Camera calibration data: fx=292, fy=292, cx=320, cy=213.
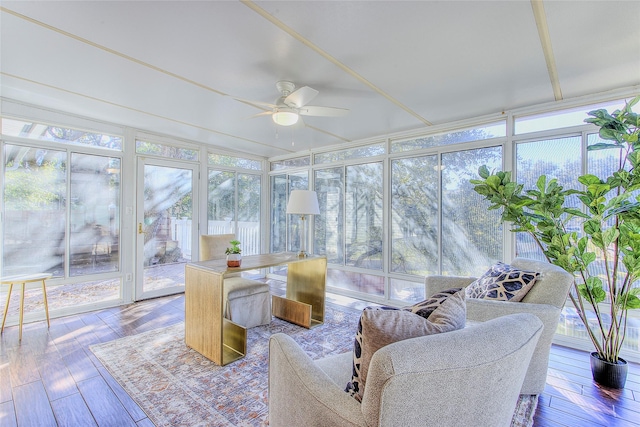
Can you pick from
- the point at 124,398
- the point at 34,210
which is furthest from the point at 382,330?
the point at 34,210

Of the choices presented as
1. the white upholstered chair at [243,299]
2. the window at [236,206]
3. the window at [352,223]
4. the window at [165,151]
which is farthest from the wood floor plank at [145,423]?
the window at [165,151]

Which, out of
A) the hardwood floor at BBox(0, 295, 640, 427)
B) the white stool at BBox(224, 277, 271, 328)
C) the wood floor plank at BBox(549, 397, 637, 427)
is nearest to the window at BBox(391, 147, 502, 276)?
the hardwood floor at BBox(0, 295, 640, 427)

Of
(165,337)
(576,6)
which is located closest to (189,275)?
(165,337)

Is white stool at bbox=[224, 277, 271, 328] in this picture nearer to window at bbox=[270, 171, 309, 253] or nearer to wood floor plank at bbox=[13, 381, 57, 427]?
wood floor plank at bbox=[13, 381, 57, 427]

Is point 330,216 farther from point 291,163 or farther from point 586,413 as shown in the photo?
point 586,413

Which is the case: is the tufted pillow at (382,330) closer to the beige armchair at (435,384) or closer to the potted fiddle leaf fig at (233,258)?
the beige armchair at (435,384)

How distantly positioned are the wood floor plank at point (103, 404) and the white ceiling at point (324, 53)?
244 centimetres

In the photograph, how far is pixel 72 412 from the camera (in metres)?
1.83

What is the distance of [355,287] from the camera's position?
4.53 m

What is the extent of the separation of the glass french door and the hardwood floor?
1.31m

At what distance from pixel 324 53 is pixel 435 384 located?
2.09 m

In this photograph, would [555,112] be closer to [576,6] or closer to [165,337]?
[576,6]

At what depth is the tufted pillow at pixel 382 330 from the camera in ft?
3.09

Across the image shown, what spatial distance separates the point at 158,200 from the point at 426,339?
448cm
